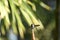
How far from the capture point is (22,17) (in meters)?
0.91

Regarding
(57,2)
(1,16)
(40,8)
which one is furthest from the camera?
(57,2)

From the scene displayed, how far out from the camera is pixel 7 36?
3.04ft

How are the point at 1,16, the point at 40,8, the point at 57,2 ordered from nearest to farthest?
the point at 1,16
the point at 40,8
the point at 57,2

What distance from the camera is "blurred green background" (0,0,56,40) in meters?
0.86

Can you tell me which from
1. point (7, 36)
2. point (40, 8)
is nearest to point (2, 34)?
point (7, 36)

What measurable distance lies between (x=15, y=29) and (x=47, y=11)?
0.69 feet

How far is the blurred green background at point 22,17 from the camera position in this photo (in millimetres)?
861

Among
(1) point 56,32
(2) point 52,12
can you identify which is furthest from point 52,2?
(1) point 56,32

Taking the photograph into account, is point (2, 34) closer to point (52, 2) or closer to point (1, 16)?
point (1, 16)

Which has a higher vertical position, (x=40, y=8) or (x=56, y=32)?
(x=40, y=8)

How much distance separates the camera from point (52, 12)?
1031 mm

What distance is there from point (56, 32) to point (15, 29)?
31 cm

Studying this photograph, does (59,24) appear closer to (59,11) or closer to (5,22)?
(59,11)

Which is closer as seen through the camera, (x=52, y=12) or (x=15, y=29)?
(x=15, y=29)
